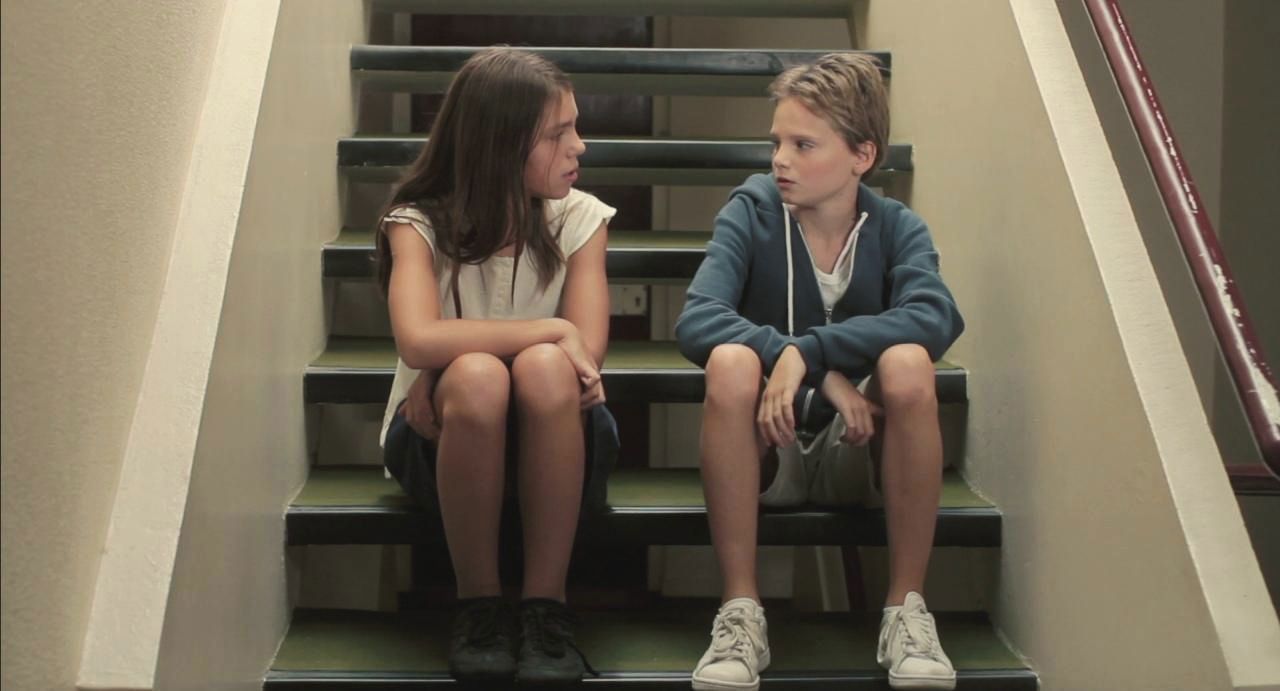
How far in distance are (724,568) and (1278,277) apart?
7.00 ft

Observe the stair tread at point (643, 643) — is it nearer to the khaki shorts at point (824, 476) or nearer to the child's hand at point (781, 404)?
the khaki shorts at point (824, 476)

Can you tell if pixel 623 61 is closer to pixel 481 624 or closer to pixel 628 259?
pixel 628 259

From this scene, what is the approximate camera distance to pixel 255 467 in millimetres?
1963

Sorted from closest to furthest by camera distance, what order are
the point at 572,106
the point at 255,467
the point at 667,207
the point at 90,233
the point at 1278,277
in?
the point at 90,233 < the point at 255,467 < the point at 572,106 < the point at 1278,277 < the point at 667,207

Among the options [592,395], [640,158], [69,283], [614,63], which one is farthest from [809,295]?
[69,283]

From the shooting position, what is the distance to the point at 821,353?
2.03 m

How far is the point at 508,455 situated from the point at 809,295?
503 mm

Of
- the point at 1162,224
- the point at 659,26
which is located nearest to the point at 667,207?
the point at 659,26

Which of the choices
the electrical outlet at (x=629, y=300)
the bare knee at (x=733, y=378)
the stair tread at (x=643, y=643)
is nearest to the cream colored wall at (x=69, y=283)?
the stair tread at (x=643, y=643)

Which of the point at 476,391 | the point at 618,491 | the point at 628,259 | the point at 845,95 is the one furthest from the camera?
the point at 628,259

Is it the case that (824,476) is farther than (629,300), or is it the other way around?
(629,300)

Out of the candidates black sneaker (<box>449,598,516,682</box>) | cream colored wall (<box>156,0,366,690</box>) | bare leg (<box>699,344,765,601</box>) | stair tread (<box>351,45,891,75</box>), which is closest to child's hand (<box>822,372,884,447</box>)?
bare leg (<box>699,344,765,601</box>)

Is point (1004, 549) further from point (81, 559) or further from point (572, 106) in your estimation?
point (81, 559)

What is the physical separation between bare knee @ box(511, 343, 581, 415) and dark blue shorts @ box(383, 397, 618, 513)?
10 cm
